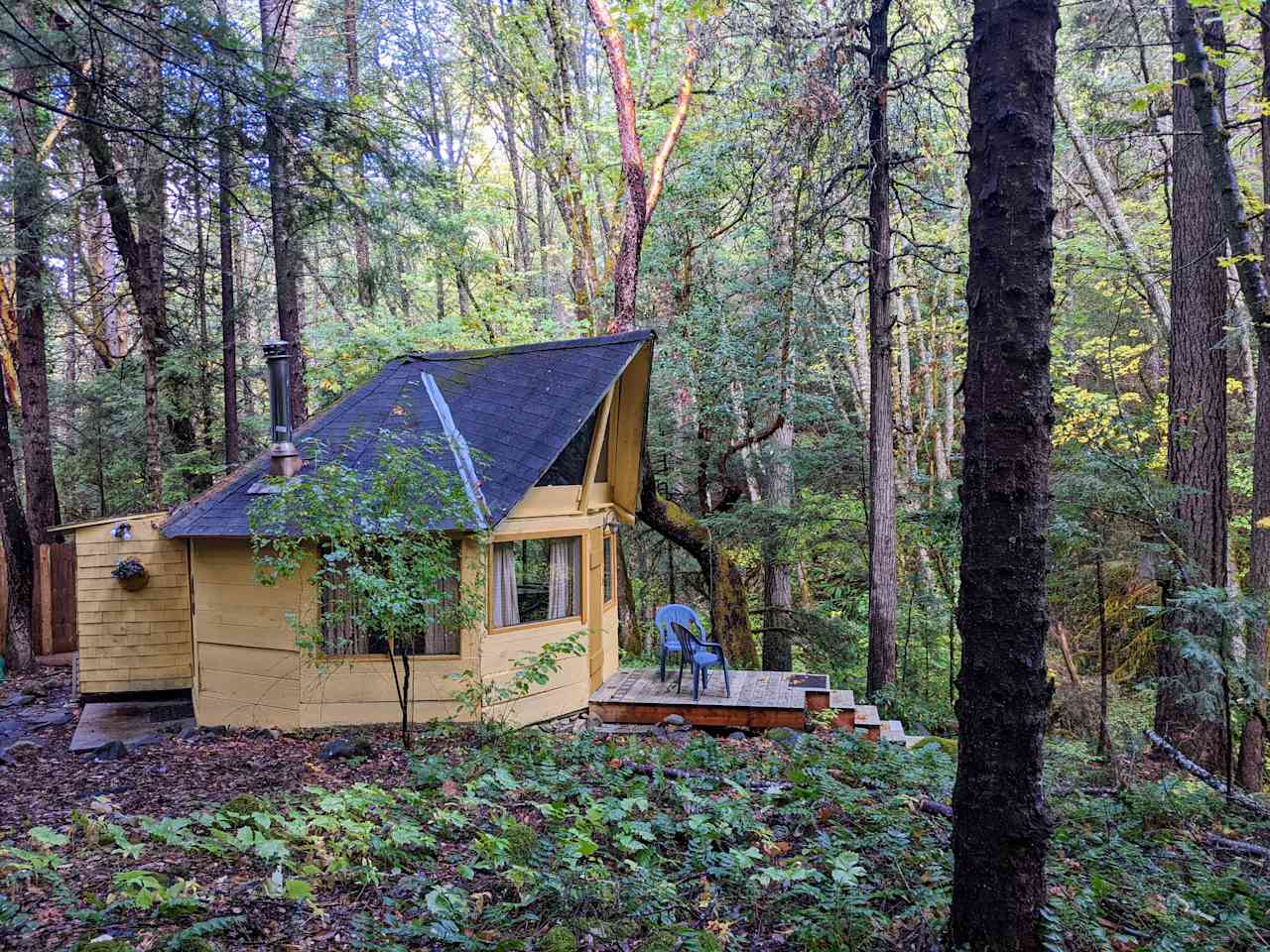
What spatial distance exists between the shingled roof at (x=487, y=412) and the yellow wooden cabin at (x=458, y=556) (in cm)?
2

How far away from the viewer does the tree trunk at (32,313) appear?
9.36 meters

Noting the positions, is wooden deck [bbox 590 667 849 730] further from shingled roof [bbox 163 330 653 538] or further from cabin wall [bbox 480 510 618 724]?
shingled roof [bbox 163 330 653 538]

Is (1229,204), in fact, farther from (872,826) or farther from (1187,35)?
(872,826)

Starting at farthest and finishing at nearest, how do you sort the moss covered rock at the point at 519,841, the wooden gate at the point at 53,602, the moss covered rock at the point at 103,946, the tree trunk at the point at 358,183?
the wooden gate at the point at 53,602 < the tree trunk at the point at 358,183 < the moss covered rock at the point at 519,841 < the moss covered rock at the point at 103,946

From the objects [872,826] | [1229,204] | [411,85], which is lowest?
[872,826]

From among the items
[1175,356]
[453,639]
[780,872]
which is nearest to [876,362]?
[1175,356]

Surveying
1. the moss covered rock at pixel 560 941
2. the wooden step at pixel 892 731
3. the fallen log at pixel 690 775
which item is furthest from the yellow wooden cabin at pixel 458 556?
the moss covered rock at pixel 560 941

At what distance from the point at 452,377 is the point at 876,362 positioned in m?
5.25

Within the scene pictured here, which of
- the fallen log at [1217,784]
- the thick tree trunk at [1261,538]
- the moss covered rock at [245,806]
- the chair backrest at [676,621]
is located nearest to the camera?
the moss covered rock at [245,806]

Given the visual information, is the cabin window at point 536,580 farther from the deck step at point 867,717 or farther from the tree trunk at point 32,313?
the tree trunk at point 32,313

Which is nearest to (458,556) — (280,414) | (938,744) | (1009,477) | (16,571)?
(280,414)

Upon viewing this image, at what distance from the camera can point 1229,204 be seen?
17.0ft

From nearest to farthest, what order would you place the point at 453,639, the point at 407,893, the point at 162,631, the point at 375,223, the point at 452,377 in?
the point at 407,893, the point at 375,223, the point at 453,639, the point at 162,631, the point at 452,377

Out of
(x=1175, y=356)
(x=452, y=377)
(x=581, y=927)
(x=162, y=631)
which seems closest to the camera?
(x=581, y=927)
